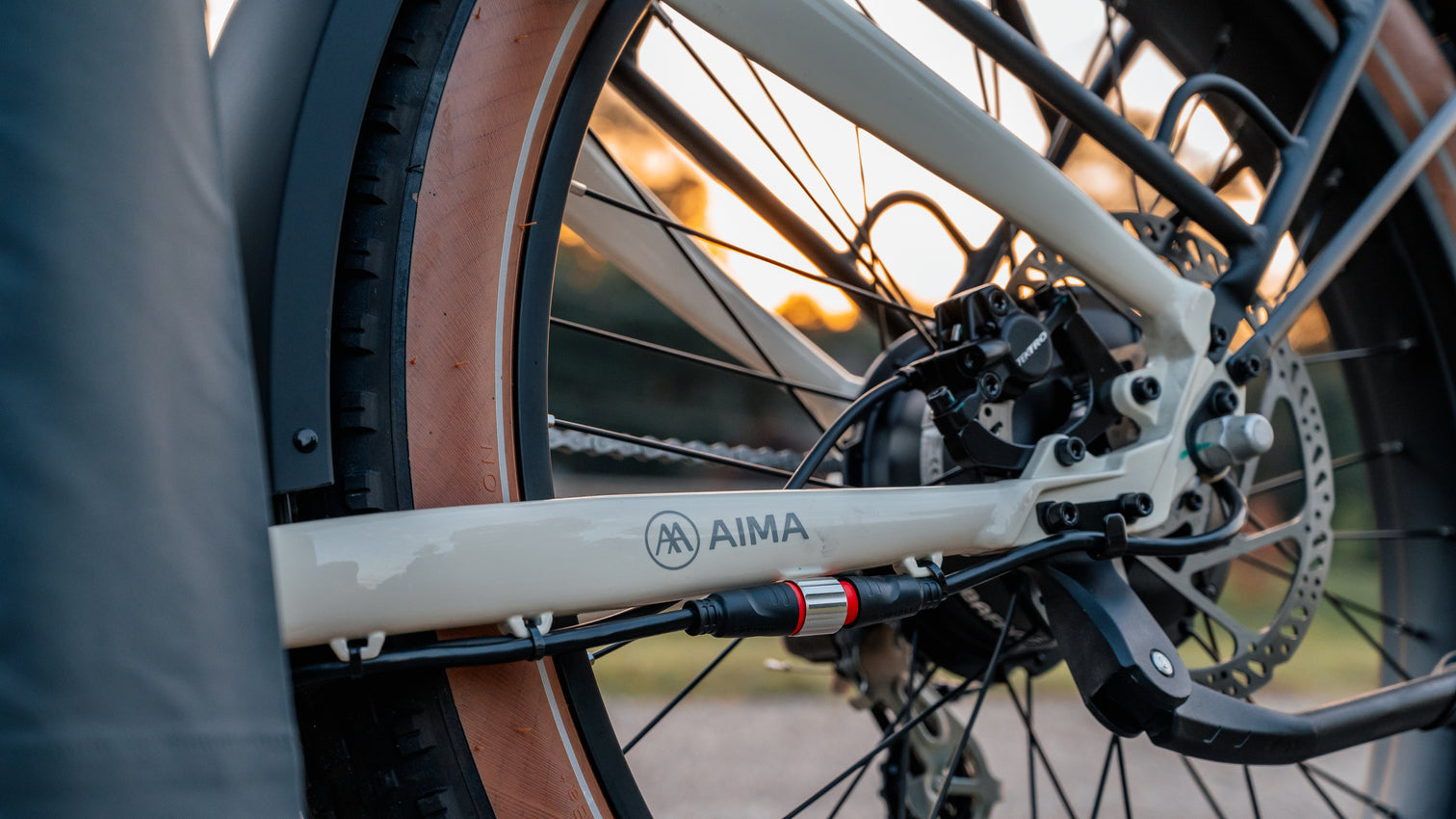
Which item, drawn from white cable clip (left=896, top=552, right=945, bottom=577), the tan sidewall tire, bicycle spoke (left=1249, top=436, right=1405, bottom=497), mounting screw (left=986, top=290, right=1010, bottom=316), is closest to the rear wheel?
the tan sidewall tire

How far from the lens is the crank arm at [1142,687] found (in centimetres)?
71

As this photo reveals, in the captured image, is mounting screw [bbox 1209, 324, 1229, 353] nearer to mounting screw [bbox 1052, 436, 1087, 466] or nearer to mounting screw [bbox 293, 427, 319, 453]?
mounting screw [bbox 1052, 436, 1087, 466]

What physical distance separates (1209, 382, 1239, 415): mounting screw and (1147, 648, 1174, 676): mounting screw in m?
0.22

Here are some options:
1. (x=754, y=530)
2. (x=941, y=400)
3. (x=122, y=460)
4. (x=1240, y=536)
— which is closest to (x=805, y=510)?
(x=754, y=530)

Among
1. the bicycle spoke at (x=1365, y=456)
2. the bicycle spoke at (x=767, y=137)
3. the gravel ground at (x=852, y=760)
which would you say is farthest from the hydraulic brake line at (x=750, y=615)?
the gravel ground at (x=852, y=760)

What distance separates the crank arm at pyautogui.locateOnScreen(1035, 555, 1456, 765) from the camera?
0.71 meters

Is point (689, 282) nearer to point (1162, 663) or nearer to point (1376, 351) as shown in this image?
point (1162, 663)

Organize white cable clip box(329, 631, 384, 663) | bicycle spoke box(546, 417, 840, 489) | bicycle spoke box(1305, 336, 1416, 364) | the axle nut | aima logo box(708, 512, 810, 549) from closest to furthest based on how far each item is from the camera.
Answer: white cable clip box(329, 631, 384, 663) < aima logo box(708, 512, 810, 549) < bicycle spoke box(546, 417, 840, 489) < the axle nut < bicycle spoke box(1305, 336, 1416, 364)

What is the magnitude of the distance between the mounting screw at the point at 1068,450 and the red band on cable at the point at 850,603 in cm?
23

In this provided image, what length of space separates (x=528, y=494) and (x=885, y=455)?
382 millimetres

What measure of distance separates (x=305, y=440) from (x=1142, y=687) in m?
0.56

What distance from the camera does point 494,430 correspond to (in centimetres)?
54

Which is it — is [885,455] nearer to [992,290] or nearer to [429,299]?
[992,290]

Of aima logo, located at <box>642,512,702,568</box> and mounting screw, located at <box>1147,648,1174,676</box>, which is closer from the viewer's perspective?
aima logo, located at <box>642,512,702,568</box>
